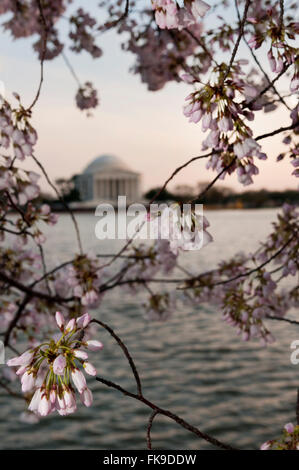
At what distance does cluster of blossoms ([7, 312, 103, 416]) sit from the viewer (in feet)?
7.06

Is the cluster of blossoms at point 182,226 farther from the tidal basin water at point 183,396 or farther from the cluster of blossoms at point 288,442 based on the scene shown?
the tidal basin water at point 183,396

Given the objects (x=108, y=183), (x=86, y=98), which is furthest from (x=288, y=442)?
(x=108, y=183)

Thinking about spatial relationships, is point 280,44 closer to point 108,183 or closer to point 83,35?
point 83,35

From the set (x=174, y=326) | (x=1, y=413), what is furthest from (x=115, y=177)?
(x=1, y=413)

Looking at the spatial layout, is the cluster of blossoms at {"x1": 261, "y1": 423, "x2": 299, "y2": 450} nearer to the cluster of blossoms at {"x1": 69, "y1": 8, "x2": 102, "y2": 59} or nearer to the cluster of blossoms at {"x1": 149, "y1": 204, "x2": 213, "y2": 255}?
the cluster of blossoms at {"x1": 149, "y1": 204, "x2": 213, "y2": 255}

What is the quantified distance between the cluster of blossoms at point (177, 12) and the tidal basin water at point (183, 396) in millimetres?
4574

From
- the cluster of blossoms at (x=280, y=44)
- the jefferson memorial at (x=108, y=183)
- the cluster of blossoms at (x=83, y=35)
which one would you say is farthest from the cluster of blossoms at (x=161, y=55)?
the jefferson memorial at (x=108, y=183)

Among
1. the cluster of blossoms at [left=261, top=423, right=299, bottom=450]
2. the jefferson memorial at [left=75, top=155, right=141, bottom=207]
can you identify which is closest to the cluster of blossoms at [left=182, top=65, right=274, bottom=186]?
the cluster of blossoms at [left=261, top=423, right=299, bottom=450]

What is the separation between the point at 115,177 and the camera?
13100cm

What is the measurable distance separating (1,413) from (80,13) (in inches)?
333

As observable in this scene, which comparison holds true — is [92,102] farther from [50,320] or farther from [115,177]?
[115,177]

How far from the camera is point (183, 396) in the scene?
1377cm

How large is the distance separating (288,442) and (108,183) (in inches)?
5049

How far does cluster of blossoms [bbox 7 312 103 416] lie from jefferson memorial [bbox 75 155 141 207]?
122860 mm
